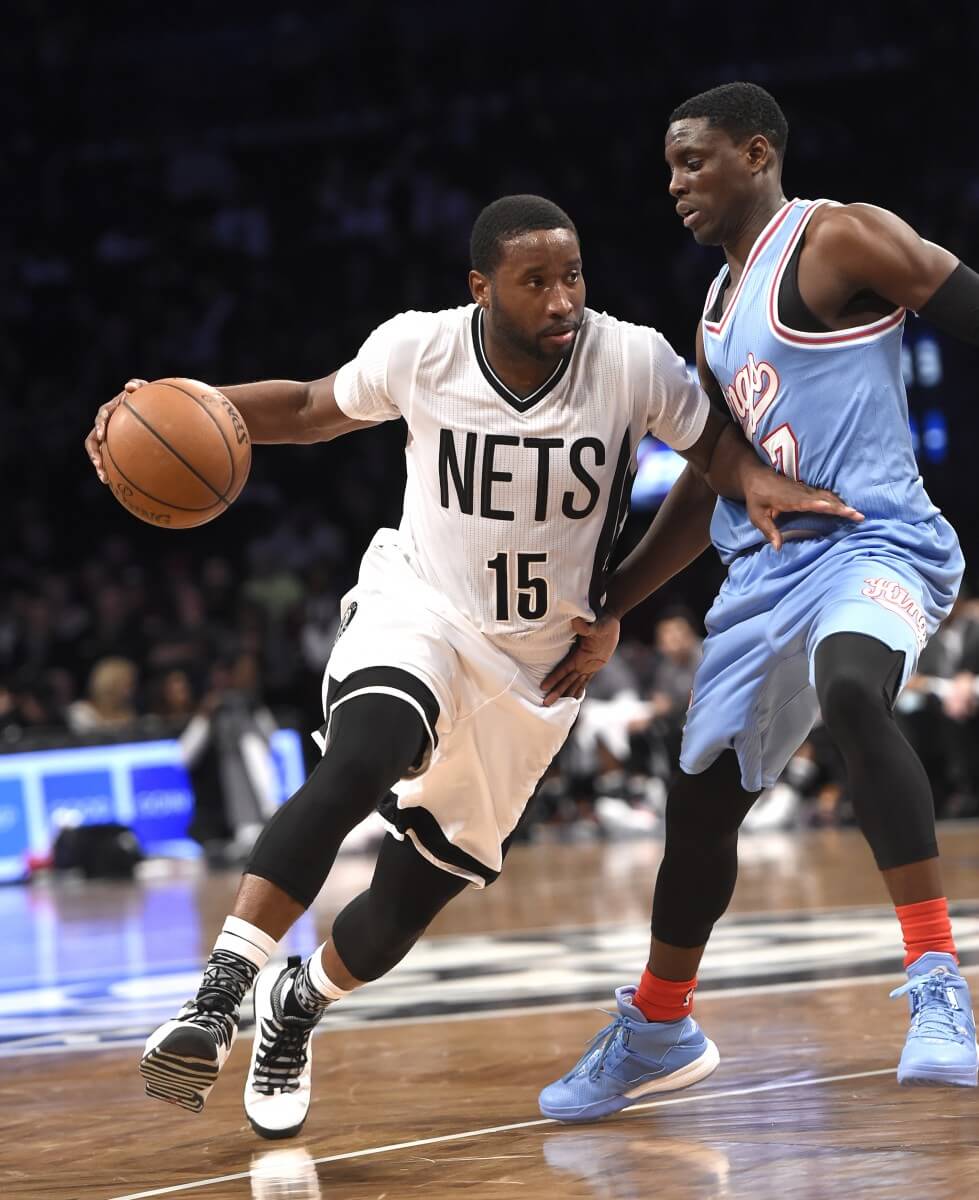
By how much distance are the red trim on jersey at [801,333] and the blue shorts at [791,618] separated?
0.37 meters

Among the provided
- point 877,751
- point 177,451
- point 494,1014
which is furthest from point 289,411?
point 494,1014

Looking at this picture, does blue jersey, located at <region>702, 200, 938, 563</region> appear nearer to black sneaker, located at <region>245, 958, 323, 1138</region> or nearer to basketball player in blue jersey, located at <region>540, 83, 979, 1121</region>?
basketball player in blue jersey, located at <region>540, 83, 979, 1121</region>

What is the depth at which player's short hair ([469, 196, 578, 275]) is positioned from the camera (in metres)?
3.59

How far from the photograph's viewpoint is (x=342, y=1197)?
2.85 meters

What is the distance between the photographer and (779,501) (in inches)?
136

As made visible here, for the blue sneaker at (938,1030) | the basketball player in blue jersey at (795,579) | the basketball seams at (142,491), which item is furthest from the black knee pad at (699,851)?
the basketball seams at (142,491)

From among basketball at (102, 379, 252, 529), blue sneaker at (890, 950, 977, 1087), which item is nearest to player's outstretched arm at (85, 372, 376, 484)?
basketball at (102, 379, 252, 529)

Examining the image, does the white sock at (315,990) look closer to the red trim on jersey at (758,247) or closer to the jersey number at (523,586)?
the jersey number at (523,586)

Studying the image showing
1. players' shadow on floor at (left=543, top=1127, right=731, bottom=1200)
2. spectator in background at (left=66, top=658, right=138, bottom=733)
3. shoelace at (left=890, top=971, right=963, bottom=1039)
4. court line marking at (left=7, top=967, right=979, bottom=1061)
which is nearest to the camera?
players' shadow on floor at (left=543, top=1127, right=731, bottom=1200)

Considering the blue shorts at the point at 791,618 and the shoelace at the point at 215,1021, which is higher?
the blue shorts at the point at 791,618

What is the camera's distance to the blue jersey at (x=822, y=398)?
3438 mm

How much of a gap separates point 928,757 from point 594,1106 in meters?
9.29

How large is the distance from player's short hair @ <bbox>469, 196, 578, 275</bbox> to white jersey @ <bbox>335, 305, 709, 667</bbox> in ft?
0.53

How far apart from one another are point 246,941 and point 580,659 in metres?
1.00
